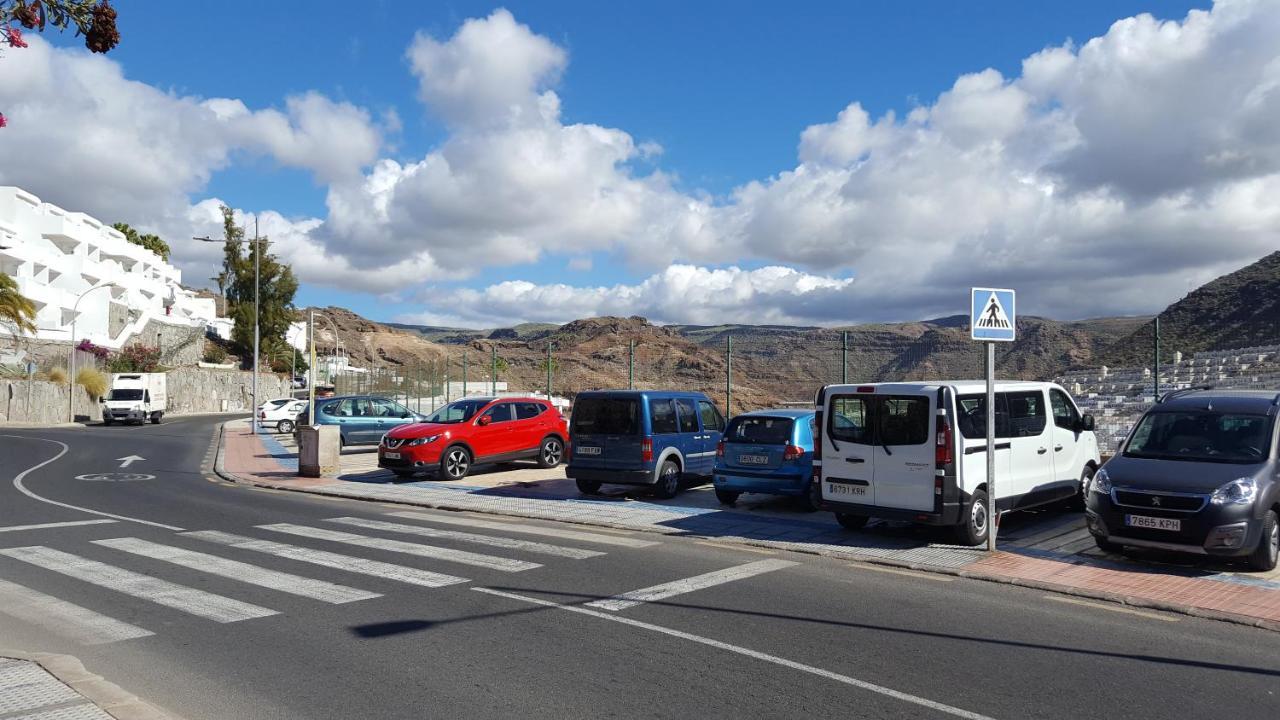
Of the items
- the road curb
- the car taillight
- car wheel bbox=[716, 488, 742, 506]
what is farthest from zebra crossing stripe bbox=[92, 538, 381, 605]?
car wheel bbox=[716, 488, 742, 506]

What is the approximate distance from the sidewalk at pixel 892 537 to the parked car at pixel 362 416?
6378mm

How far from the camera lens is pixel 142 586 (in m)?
8.70

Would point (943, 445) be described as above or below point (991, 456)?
above

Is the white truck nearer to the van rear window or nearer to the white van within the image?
the van rear window

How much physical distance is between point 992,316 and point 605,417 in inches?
275

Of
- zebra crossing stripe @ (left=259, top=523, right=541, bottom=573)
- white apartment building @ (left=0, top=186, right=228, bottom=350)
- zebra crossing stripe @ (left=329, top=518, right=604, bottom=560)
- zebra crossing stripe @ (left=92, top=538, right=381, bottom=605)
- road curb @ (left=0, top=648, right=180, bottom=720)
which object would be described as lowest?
zebra crossing stripe @ (left=329, top=518, right=604, bottom=560)

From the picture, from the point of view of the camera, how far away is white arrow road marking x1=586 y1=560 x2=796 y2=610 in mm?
7922

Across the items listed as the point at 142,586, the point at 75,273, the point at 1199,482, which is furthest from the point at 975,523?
the point at 75,273

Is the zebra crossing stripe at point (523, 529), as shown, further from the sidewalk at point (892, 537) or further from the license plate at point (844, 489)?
the license plate at point (844, 489)

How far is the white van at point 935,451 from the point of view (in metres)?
10.2

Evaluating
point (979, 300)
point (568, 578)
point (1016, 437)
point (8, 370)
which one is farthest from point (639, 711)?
point (8, 370)

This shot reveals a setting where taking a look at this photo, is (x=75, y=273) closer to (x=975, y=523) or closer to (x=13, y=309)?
(x=13, y=309)

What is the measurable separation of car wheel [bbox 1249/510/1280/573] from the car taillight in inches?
116

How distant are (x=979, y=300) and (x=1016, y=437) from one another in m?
2.02
